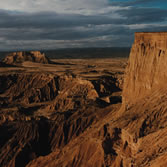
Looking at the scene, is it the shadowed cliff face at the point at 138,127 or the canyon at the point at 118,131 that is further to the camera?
the canyon at the point at 118,131

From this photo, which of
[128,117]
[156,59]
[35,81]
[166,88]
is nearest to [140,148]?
[128,117]

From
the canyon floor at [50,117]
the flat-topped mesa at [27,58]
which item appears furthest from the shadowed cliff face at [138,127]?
the flat-topped mesa at [27,58]

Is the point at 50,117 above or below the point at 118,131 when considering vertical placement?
below

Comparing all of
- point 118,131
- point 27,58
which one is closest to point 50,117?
point 118,131

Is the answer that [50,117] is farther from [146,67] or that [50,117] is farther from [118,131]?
[146,67]

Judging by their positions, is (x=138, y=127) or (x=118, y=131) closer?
(x=138, y=127)

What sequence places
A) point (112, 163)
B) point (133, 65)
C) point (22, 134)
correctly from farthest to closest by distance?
1. point (22, 134)
2. point (133, 65)
3. point (112, 163)

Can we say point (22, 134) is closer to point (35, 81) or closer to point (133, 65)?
point (133, 65)

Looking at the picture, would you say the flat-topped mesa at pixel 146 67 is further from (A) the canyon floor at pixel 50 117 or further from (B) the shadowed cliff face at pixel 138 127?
(A) the canyon floor at pixel 50 117

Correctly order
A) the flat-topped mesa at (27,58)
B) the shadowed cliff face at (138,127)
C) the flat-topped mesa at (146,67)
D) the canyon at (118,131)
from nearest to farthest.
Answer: the shadowed cliff face at (138,127) → the canyon at (118,131) → the flat-topped mesa at (146,67) → the flat-topped mesa at (27,58)
